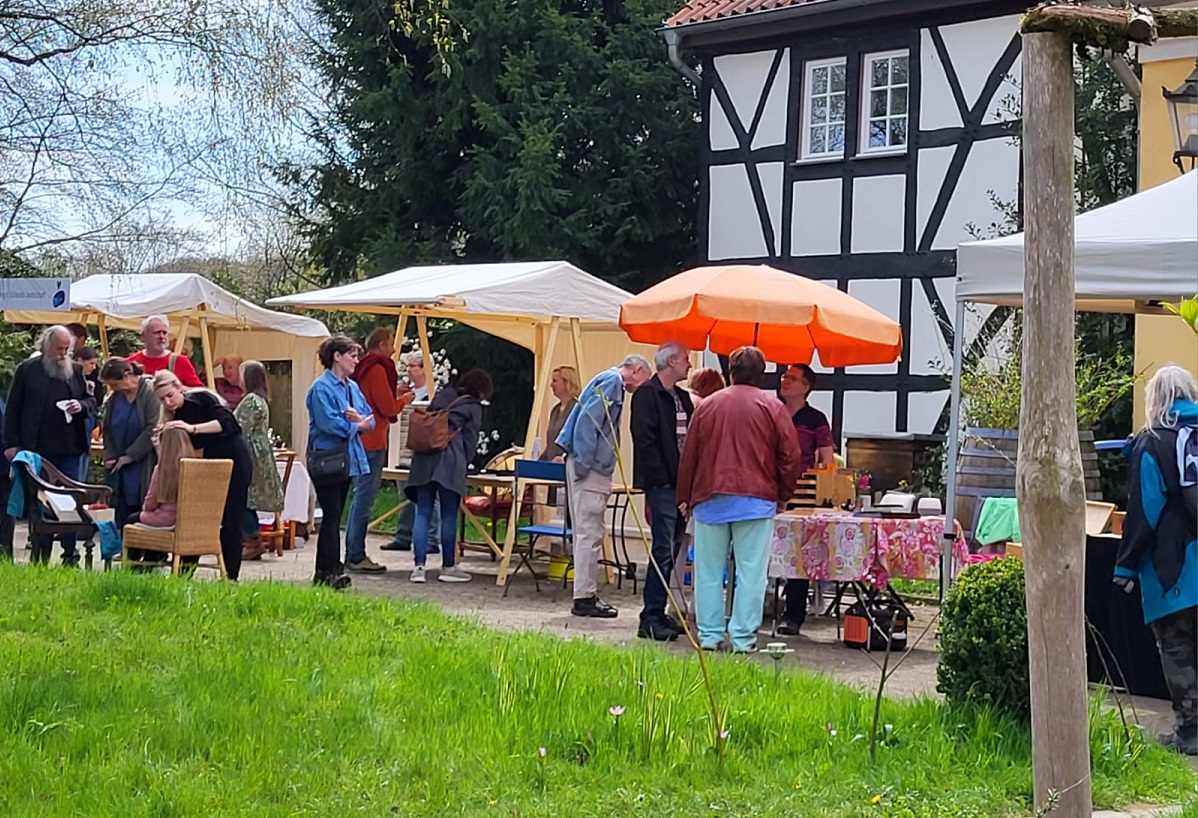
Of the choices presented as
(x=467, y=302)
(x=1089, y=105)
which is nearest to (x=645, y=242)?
(x=1089, y=105)

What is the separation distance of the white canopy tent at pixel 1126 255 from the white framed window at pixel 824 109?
11.1m

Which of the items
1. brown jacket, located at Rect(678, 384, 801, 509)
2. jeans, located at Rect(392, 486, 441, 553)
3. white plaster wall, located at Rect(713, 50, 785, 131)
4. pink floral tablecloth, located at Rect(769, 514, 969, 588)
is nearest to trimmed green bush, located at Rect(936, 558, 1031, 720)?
brown jacket, located at Rect(678, 384, 801, 509)

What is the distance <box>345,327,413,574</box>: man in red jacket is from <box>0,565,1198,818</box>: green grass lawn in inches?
178

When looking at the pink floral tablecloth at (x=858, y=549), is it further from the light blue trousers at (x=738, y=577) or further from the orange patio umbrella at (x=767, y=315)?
the orange patio umbrella at (x=767, y=315)

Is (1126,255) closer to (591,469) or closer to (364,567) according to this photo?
(591,469)

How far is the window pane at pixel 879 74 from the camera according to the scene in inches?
763

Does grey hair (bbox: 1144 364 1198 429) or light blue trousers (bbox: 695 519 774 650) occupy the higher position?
grey hair (bbox: 1144 364 1198 429)

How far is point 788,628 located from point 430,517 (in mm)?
3347

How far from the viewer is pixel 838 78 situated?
19766 mm

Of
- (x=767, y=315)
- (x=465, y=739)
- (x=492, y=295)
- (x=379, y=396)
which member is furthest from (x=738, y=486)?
(x=379, y=396)

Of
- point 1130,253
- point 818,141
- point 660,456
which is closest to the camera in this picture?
point 1130,253

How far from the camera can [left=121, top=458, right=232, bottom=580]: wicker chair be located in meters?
10.3

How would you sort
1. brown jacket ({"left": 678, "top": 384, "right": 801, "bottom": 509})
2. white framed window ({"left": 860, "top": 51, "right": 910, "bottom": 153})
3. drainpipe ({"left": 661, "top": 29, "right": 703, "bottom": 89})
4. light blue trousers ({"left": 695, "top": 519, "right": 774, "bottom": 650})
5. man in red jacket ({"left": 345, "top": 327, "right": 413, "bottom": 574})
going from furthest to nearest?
1. drainpipe ({"left": 661, "top": 29, "right": 703, "bottom": 89})
2. white framed window ({"left": 860, "top": 51, "right": 910, "bottom": 153})
3. man in red jacket ({"left": 345, "top": 327, "right": 413, "bottom": 574})
4. light blue trousers ({"left": 695, "top": 519, "right": 774, "bottom": 650})
5. brown jacket ({"left": 678, "top": 384, "right": 801, "bottom": 509})

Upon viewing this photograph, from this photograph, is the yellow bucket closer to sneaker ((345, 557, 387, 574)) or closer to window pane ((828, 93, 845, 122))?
sneaker ((345, 557, 387, 574))
